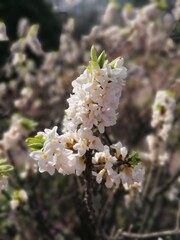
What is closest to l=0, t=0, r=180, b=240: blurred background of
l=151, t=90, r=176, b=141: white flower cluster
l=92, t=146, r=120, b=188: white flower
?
l=151, t=90, r=176, b=141: white flower cluster

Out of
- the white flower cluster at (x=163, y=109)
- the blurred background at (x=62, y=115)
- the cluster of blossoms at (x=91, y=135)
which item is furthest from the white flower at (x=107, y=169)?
the white flower cluster at (x=163, y=109)

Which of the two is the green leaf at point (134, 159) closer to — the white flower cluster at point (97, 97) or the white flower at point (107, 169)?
the white flower at point (107, 169)

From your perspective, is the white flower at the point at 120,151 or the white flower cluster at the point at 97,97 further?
the white flower at the point at 120,151

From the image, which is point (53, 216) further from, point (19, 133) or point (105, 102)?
point (105, 102)

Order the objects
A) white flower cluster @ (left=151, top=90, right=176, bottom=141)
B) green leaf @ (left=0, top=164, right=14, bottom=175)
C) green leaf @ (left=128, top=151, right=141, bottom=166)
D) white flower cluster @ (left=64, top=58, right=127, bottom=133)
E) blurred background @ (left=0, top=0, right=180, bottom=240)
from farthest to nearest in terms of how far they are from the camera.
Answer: blurred background @ (left=0, top=0, right=180, bottom=240)
white flower cluster @ (left=151, top=90, right=176, bottom=141)
green leaf @ (left=0, top=164, right=14, bottom=175)
green leaf @ (left=128, top=151, right=141, bottom=166)
white flower cluster @ (left=64, top=58, right=127, bottom=133)

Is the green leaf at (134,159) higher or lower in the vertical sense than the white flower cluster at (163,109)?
lower

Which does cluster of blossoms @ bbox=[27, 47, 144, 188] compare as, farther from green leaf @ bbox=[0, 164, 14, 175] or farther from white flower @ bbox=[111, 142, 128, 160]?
green leaf @ bbox=[0, 164, 14, 175]

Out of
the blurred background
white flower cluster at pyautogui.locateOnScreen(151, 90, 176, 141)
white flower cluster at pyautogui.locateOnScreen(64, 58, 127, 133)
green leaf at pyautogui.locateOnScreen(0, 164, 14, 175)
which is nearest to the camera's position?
white flower cluster at pyautogui.locateOnScreen(64, 58, 127, 133)

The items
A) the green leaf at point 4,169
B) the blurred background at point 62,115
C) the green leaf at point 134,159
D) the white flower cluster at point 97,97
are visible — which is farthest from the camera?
the blurred background at point 62,115
